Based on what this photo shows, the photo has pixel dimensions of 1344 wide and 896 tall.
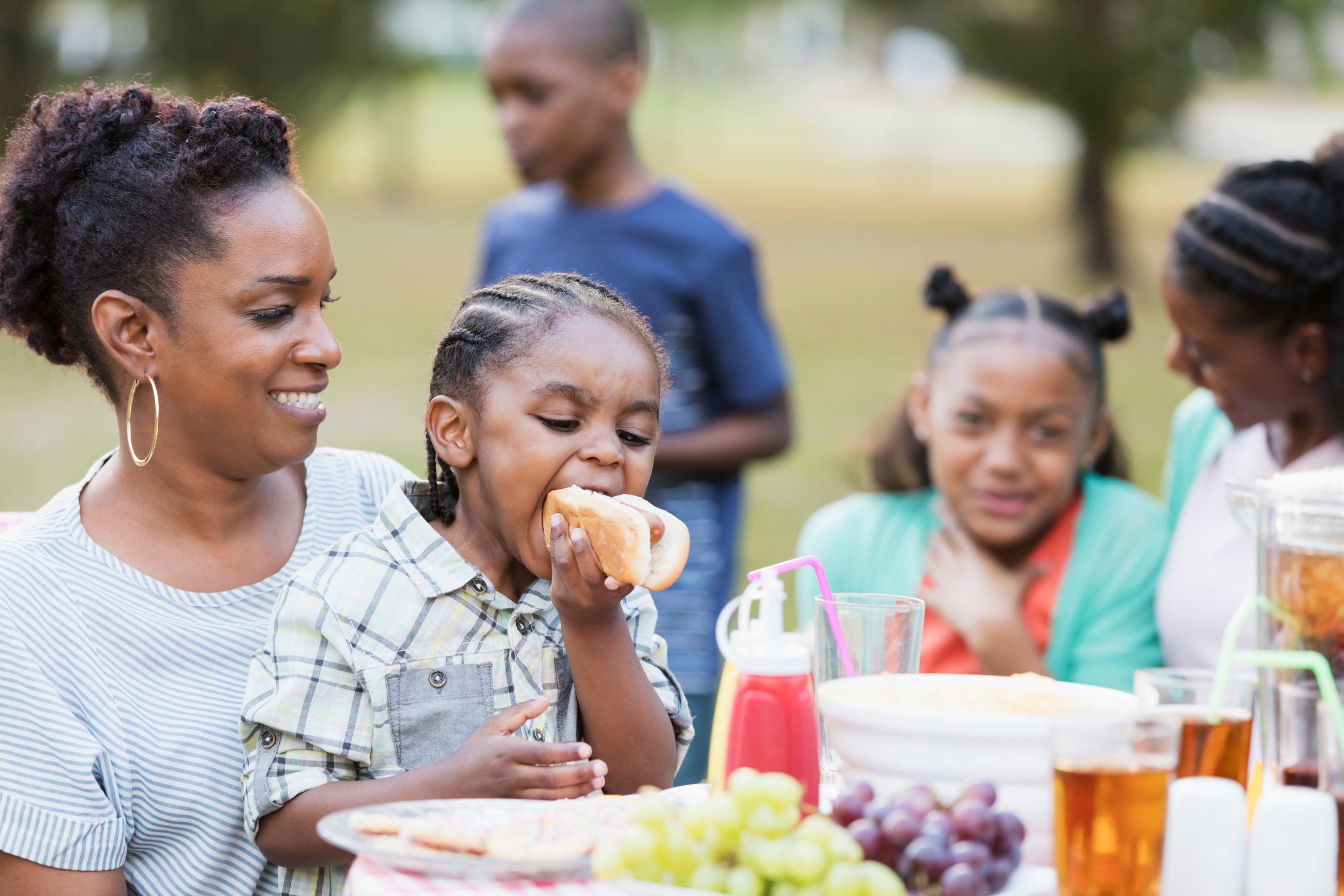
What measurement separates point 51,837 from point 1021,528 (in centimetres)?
225

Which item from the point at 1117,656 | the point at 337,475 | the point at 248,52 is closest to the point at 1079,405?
the point at 1117,656

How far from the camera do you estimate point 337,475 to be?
267cm

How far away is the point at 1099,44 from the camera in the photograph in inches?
584

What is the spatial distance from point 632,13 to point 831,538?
2267 millimetres

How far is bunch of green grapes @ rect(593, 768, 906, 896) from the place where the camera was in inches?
56.2

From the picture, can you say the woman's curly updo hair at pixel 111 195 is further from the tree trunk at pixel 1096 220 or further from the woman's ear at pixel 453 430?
the tree trunk at pixel 1096 220

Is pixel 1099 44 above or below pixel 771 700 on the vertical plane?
above

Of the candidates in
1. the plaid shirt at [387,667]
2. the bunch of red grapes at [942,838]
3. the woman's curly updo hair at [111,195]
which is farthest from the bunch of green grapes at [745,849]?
the woman's curly updo hair at [111,195]

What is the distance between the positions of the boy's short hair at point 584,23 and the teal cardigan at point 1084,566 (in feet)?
5.79

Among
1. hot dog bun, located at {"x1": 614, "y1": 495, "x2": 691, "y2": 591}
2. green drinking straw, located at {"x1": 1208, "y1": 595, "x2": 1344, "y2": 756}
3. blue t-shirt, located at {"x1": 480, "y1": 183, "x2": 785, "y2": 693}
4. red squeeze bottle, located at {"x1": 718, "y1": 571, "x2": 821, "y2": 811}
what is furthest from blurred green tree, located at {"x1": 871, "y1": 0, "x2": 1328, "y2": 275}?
green drinking straw, located at {"x1": 1208, "y1": 595, "x2": 1344, "y2": 756}

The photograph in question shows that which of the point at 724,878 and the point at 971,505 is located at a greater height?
the point at 971,505

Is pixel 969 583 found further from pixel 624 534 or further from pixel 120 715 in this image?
pixel 120 715

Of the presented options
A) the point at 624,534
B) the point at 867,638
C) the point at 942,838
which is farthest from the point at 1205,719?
the point at 624,534

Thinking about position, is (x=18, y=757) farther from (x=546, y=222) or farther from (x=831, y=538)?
(x=546, y=222)
